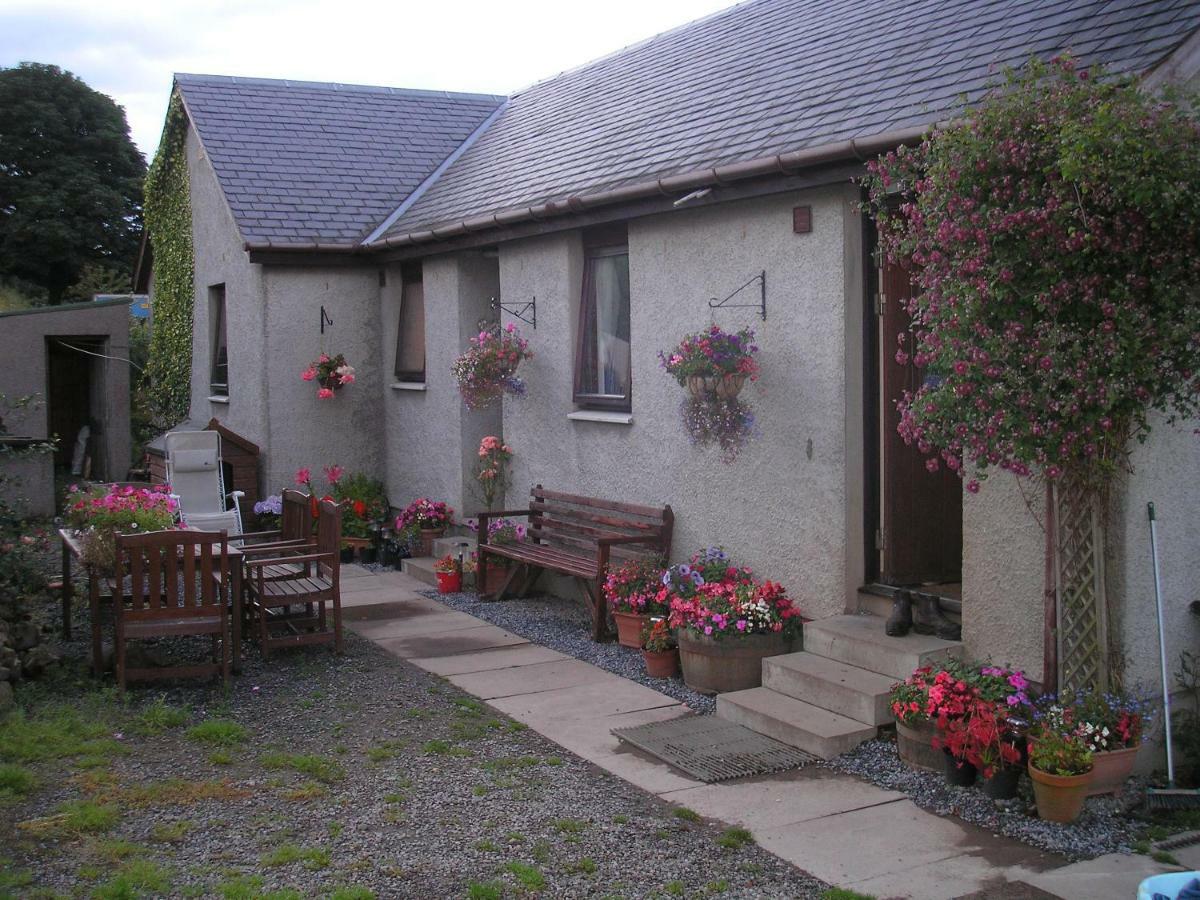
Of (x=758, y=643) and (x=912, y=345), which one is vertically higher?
(x=912, y=345)

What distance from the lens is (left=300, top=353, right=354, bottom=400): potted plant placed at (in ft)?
43.0

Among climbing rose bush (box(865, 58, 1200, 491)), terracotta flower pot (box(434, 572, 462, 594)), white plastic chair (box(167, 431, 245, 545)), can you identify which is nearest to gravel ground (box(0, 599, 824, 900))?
climbing rose bush (box(865, 58, 1200, 491))

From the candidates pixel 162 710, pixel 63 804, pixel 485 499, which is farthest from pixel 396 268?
pixel 63 804

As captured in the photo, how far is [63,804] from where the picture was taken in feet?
17.5

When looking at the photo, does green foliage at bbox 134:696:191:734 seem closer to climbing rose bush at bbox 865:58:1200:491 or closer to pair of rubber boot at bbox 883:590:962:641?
Result: pair of rubber boot at bbox 883:590:962:641

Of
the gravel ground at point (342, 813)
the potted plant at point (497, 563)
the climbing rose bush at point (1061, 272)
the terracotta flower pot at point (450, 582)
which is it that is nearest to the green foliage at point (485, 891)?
the gravel ground at point (342, 813)

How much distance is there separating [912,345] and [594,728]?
2910 mm

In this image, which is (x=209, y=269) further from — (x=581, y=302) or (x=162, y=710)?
(x=162, y=710)

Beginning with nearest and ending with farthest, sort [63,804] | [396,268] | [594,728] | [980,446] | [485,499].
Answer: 1. [980,446]
2. [63,804]
3. [594,728]
4. [485,499]
5. [396,268]

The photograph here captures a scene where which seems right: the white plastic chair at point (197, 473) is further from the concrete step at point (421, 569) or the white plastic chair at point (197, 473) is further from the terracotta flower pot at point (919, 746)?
the terracotta flower pot at point (919, 746)

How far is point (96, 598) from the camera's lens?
7.37 m

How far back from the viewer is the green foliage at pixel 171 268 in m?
16.2

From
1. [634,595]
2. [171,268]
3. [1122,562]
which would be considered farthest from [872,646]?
[171,268]

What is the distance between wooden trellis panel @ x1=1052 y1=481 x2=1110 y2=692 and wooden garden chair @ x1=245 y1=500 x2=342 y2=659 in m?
4.61
